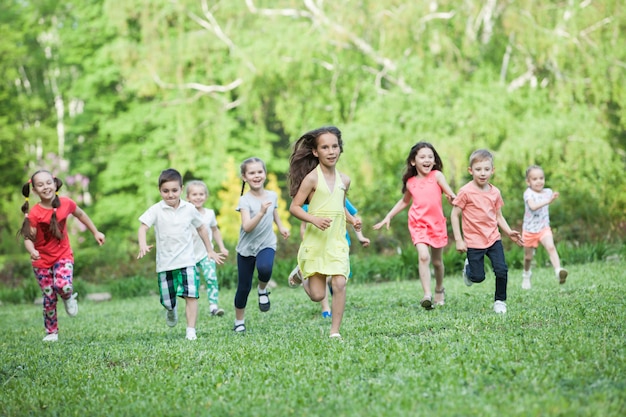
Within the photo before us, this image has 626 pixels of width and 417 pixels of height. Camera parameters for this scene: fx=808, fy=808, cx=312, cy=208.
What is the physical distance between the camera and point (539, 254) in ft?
48.1

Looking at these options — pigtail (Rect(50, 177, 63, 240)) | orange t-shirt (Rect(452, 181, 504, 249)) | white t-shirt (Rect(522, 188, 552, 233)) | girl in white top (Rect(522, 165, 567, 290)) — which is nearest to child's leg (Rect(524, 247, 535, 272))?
girl in white top (Rect(522, 165, 567, 290))

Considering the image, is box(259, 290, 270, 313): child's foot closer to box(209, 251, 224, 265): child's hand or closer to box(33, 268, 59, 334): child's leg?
box(209, 251, 224, 265): child's hand

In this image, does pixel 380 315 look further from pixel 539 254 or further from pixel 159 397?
pixel 539 254

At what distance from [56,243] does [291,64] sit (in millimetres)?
17159

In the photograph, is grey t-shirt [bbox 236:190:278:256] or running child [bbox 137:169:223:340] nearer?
running child [bbox 137:169:223:340]

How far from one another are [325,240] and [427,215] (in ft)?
7.87

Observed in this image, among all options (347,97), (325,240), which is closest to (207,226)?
(325,240)

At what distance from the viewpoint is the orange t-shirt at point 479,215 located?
27.6 feet

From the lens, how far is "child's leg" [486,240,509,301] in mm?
8164

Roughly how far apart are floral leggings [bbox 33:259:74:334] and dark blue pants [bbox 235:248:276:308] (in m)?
2.00

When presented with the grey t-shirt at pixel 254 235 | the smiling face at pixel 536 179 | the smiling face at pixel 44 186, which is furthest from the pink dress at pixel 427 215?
the smiling face at pixel 44 186

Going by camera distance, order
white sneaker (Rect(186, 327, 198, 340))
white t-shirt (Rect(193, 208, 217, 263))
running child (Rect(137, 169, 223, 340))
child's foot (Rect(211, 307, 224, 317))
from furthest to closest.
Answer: white t-shirt (Rect(193, 208, 217, 263))
child's foot (Rect(211, 307, 224, 317))
running child (Rect(137, 169, 223, 340))
white sneaker (Rect(186, 327, 198, 340))

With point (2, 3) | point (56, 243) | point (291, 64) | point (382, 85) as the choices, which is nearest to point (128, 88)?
point (291, 64)

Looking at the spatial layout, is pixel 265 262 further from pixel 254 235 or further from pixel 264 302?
pixel 264 302
